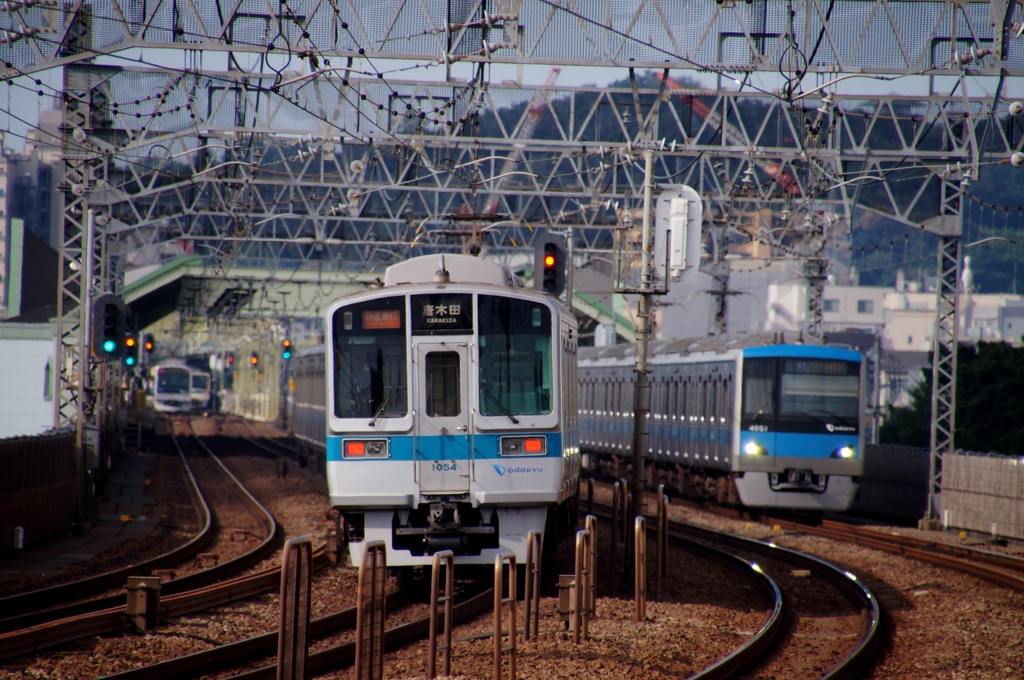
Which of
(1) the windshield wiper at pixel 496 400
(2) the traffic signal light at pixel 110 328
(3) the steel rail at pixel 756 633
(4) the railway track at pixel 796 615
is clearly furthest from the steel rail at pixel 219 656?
(2) the traffic signal light at pixel 110 328

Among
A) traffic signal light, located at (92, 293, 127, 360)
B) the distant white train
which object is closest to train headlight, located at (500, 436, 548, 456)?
traffic signal light, located at (92, 293, 127, 360)

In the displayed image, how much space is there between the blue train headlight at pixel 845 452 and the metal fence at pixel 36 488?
11778 millimetres

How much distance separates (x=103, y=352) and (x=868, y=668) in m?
13.9

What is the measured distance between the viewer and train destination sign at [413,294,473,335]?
11805 millimetres

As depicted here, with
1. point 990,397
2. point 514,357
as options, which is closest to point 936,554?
point 514,357

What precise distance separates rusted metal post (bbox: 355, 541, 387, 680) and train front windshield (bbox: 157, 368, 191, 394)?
6712cm

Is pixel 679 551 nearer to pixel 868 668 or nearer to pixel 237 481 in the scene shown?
pixel 868 668

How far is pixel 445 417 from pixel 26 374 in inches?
1121

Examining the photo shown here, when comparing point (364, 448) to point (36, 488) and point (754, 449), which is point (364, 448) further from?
point (754, 449)

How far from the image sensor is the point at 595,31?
1716 centimetres

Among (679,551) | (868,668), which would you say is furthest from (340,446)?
(679,551)

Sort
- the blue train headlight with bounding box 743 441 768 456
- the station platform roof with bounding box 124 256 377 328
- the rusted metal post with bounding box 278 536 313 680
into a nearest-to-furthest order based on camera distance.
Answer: the rusted metal post with bounding box 278 536 313 680 < the blue train headlight with bounding box 743 441 768 456 < the station platform roof with bounding box 124 256 377 328

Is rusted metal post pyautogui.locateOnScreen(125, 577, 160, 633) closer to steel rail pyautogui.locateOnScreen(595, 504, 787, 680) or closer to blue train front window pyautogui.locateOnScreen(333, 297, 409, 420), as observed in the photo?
blue train front window pyautogui.locateOnScreen(333, 297, 409, 420)

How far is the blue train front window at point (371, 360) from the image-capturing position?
1178cm
